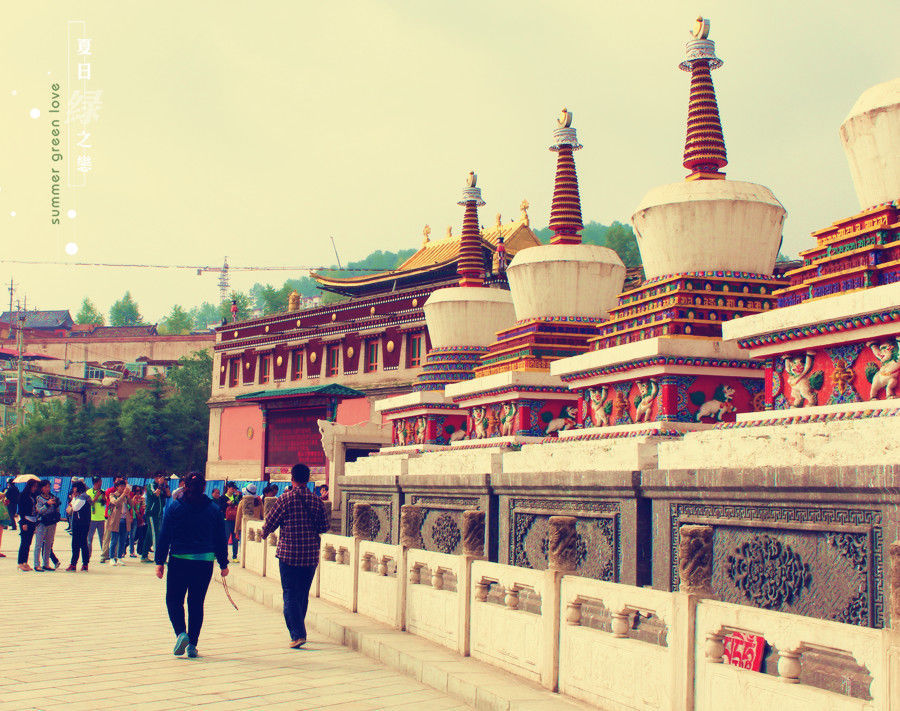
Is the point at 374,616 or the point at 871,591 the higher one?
the point at 871,591

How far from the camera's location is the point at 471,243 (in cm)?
2205

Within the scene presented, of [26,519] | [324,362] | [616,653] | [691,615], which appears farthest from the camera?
[324,362]

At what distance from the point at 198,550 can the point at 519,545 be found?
4150mm

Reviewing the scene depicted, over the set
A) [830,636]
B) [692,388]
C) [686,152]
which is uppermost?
[686,152]

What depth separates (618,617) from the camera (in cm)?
706

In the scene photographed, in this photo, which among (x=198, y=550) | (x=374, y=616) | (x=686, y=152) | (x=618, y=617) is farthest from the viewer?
(x=686, y=152)

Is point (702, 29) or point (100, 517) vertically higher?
point (702, 29)

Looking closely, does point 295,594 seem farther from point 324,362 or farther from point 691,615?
point 324,362

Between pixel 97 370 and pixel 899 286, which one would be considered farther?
pixel 97 370

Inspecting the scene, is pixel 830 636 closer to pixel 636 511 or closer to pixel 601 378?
pixel 636 511

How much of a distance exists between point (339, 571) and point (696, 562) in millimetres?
7463

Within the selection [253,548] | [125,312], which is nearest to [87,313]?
[125,312]

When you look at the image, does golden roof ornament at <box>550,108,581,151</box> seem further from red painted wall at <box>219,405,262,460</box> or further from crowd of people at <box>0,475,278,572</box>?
red painted wall at <box>219,405,262,460</box>

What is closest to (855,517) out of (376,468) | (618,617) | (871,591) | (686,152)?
(871,591)
